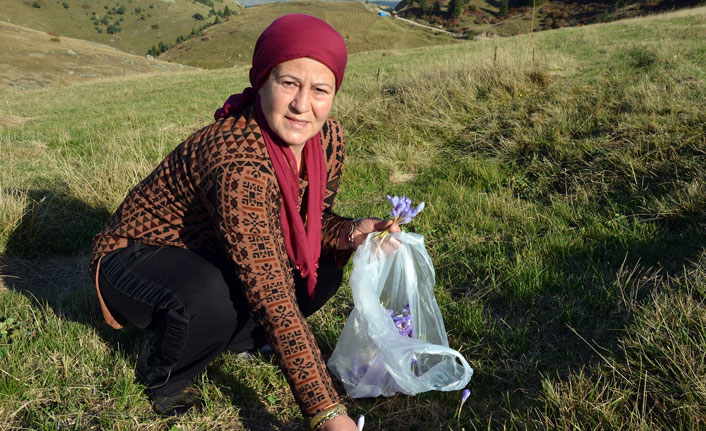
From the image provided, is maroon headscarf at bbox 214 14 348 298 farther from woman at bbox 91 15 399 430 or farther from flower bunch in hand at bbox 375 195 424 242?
flower bunch in hand at bbox 375 195 424 242

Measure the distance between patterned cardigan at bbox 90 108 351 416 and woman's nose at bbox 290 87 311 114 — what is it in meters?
0.17

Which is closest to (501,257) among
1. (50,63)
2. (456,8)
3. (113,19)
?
(50,63)

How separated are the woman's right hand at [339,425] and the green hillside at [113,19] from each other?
418ft

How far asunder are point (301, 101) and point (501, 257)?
1.66 m

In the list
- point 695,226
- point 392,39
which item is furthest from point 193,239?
point 392,39

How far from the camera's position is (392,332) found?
5.90ft

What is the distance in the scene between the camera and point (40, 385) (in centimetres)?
188

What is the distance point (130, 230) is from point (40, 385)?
739 millimetres

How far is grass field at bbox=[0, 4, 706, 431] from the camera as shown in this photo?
171 centimetres

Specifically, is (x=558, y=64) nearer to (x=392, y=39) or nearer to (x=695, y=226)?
(x=695, y=226)

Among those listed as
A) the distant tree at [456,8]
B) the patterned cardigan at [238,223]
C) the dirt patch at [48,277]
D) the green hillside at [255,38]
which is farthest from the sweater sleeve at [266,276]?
the distant tree at [456,8]

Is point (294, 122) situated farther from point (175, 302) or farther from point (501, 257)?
point (501, 257)

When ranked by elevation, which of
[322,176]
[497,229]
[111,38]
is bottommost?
[111,38]

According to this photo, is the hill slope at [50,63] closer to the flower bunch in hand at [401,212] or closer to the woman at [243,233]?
the woman at [243,233]
